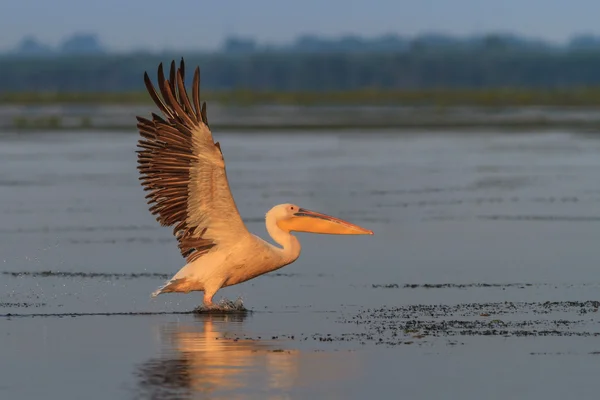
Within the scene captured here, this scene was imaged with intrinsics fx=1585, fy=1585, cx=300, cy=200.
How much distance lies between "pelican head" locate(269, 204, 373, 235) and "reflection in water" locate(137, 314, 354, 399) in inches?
54.8

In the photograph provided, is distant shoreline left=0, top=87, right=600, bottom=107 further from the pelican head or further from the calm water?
the pelican head

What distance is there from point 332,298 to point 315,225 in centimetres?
52

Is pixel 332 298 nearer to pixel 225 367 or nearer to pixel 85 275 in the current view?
pixel 85 275

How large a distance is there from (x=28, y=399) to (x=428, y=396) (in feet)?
6.35

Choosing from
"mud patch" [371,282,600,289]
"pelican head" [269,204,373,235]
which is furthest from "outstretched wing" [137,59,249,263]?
"mud patch" [371,282,600,289]

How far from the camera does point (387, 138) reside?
33156 millimetres

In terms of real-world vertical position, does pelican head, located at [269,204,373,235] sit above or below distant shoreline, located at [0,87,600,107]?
below

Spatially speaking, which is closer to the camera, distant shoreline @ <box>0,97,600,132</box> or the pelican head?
the pelican head

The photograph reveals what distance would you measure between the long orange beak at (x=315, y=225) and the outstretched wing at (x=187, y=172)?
19.7 inches

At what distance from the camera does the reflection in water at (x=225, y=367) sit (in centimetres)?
783

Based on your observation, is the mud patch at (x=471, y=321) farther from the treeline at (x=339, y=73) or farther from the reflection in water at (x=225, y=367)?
the treeline at (x=339, y=73)

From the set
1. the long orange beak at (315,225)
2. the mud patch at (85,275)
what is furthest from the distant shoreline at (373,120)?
the long orange beak at (315,225)

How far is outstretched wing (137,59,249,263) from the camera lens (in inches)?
406

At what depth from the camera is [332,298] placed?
11078mm
